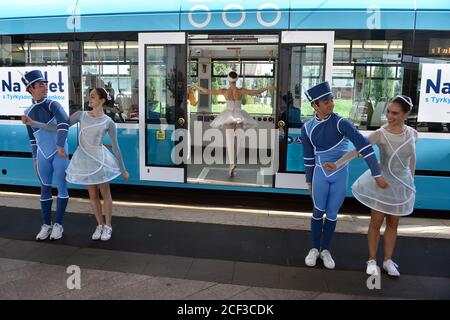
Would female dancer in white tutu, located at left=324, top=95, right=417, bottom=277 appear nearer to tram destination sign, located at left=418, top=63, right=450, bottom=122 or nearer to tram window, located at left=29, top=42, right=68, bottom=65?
tram destination sign, located at left=418, top=63, right=450, bottom=122

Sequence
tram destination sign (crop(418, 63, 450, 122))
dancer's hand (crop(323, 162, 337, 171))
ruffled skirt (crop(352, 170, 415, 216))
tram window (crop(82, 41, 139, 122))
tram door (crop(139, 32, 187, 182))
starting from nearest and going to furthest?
ruffled skirt (crop(352, 170, 415, 216)), dancer's hand (crop(323, 162, 337, 171)), tram destination sign (crop(418, 63, 450, 122)), tram door (crop(139, 32, 187, 182)), tram window (crop(82, 41, 139, 122))

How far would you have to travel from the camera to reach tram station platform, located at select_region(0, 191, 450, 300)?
3.52m

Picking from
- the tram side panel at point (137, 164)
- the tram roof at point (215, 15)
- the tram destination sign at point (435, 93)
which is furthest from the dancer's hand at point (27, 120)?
the tram destination sign at point (435, 93)

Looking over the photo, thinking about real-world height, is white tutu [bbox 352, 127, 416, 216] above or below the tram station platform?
above

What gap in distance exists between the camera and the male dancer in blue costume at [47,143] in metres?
4.43

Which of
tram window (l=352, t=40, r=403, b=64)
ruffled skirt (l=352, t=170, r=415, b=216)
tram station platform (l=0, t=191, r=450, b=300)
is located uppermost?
tram window (l=352, t=40, r=403, b=64)

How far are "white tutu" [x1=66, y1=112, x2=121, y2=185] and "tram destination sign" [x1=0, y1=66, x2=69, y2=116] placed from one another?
202 centimetres

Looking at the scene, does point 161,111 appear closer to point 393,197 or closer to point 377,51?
point 377,51

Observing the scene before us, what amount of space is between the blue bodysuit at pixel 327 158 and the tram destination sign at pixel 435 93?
206cm

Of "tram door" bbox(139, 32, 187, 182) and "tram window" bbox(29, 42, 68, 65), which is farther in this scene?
"tram window" bbox(29, 42, 68, 65)

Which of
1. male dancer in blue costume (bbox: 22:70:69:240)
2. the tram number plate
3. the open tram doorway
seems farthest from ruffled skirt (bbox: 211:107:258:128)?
male dancer in blue costume (bbox: 22:70:69:240)

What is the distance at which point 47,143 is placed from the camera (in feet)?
14.9

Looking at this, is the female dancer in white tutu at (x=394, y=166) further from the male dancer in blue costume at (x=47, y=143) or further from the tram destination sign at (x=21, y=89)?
the tram destination sign at (x=21, y=89)

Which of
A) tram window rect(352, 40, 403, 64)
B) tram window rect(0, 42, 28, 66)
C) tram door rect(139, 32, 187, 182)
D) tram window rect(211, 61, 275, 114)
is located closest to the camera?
tram window rect(352, 40, 403, 64)
